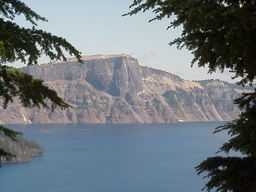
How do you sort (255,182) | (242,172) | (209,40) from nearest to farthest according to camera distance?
(209,40), (255,182), (242,172)

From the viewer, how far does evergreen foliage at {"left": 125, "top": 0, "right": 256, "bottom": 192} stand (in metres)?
6.31

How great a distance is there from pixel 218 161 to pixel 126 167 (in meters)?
191

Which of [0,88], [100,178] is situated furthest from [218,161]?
[100,178]

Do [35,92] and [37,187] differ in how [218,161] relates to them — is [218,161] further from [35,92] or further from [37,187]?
[37,187]

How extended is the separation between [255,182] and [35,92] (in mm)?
5170

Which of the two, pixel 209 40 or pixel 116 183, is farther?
pixel 116 183

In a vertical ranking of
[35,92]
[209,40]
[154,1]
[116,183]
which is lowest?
[116,183]

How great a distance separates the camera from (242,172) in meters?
8.94

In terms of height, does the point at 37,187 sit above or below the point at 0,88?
below

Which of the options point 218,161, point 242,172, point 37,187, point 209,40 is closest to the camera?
point 209,40

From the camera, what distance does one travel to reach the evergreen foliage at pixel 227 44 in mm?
6309

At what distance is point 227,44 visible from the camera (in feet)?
23.1

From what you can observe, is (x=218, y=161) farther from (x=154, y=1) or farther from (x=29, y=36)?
(x=29, y=36)

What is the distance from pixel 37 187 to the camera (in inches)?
5822
